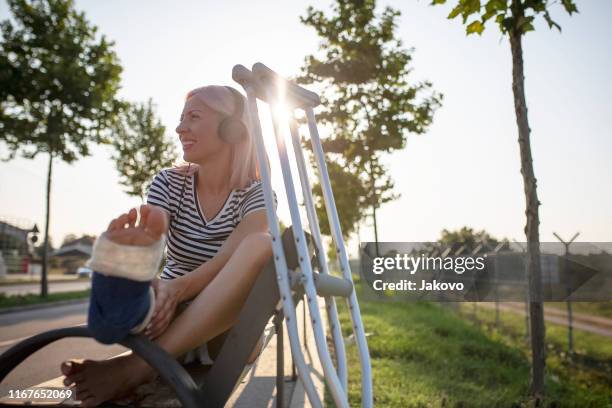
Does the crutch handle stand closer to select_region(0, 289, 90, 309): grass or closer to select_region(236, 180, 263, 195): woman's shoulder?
select_region(236, 180, 263, 195): woman's shoulder

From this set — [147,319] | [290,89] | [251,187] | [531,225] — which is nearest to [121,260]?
[147,319]

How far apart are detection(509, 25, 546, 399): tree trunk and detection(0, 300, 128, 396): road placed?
3.52m

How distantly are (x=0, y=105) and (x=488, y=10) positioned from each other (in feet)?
40.7

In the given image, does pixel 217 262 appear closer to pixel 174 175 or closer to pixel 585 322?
pixel 174 175

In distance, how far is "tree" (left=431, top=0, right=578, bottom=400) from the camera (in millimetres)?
3719

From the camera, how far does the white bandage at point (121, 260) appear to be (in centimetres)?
128

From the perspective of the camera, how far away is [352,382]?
4.25 meters

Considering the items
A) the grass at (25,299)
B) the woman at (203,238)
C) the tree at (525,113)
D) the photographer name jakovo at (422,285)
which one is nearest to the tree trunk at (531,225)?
the tree at (525,113)

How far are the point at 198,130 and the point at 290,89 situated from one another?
609 mm

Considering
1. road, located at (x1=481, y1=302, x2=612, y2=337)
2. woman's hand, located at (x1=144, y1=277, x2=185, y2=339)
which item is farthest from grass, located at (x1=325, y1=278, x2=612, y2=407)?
road, located at (x1=481, y1=302, x2=612, y2=337)

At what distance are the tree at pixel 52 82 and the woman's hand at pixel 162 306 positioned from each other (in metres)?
12.8

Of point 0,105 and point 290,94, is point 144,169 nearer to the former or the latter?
point 0,105

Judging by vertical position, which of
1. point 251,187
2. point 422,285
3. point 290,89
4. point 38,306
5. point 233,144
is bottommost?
point 38,306

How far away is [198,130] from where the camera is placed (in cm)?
228
